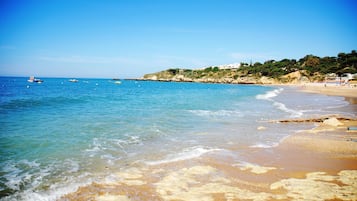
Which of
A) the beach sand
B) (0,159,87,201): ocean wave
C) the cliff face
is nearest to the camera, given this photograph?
the beach sand

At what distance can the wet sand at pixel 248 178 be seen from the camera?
19.4 ft

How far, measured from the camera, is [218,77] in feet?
489

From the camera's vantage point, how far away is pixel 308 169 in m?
7.65

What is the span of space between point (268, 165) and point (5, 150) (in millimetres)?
10246

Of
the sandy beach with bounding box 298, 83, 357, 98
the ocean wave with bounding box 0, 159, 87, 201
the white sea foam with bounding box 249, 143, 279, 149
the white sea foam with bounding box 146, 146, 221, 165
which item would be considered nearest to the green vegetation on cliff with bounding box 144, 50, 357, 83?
the sandy beach with bounding box 298, 83, 357, 98

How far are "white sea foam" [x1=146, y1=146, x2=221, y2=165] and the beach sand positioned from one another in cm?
32

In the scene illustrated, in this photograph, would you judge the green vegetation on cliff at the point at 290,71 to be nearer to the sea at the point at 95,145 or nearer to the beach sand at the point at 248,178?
the sea at the point at 95,145

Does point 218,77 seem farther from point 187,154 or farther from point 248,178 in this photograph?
point 248,178

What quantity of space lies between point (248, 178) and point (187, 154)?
3.00 meters

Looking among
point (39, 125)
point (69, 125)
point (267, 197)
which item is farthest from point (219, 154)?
point (39, 125)

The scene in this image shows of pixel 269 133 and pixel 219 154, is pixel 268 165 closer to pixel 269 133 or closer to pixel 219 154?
pixel 219 154

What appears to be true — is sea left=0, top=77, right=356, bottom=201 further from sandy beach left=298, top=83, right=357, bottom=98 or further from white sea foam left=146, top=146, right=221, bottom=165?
sandy beach left=298, top=83, right=357, bottom=98

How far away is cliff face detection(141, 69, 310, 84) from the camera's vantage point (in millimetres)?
111456

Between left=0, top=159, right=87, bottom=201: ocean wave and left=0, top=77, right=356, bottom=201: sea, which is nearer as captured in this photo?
left=0, top=159, right=87, bottom=201: ocean wave
